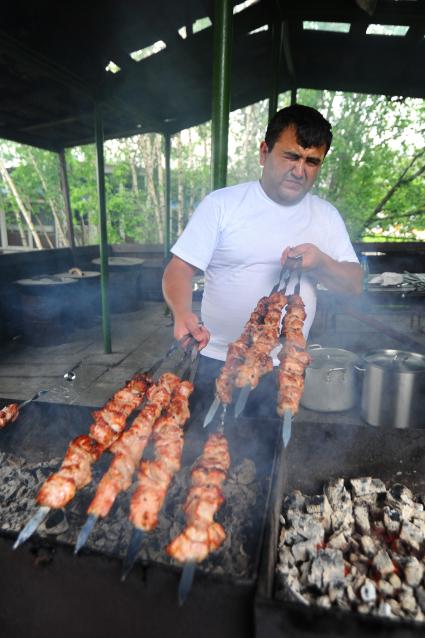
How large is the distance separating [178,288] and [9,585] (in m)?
1.90

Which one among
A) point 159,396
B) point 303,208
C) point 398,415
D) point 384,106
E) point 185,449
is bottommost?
point 398,415

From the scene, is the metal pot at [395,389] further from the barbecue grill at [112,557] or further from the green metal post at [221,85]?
the green metal post at [221,85]

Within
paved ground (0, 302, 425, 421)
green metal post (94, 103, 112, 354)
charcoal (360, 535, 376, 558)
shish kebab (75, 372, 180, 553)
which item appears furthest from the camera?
green metal post (94, 103, 112, 354)

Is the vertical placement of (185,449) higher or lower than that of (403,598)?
higher

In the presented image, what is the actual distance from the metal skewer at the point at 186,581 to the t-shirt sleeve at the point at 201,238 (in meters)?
1.98

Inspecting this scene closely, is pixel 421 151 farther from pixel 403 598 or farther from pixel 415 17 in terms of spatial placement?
pixel 403 598

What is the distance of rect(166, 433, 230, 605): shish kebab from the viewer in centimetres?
132

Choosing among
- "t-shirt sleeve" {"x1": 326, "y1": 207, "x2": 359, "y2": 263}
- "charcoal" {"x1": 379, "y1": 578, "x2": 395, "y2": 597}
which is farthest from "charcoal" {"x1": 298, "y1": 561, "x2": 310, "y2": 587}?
"t-shirt sleeve" {"x1": 326, "y1": 207, "x2": 359, "y2": 263}

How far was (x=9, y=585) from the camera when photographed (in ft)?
5.44

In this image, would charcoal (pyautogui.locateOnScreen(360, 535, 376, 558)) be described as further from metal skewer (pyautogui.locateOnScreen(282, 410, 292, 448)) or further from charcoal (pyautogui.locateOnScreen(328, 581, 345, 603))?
metal skewer (pyautogui.locateOnScreen(282, 410, 292, 448))

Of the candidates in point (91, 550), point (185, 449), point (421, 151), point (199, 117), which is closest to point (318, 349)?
point (185, 449)

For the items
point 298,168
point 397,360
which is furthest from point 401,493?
point 298,168

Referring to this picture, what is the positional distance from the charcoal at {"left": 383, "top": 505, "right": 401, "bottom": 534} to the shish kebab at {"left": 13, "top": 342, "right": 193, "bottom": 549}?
5.02ft

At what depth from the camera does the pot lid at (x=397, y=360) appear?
12.5 feet
